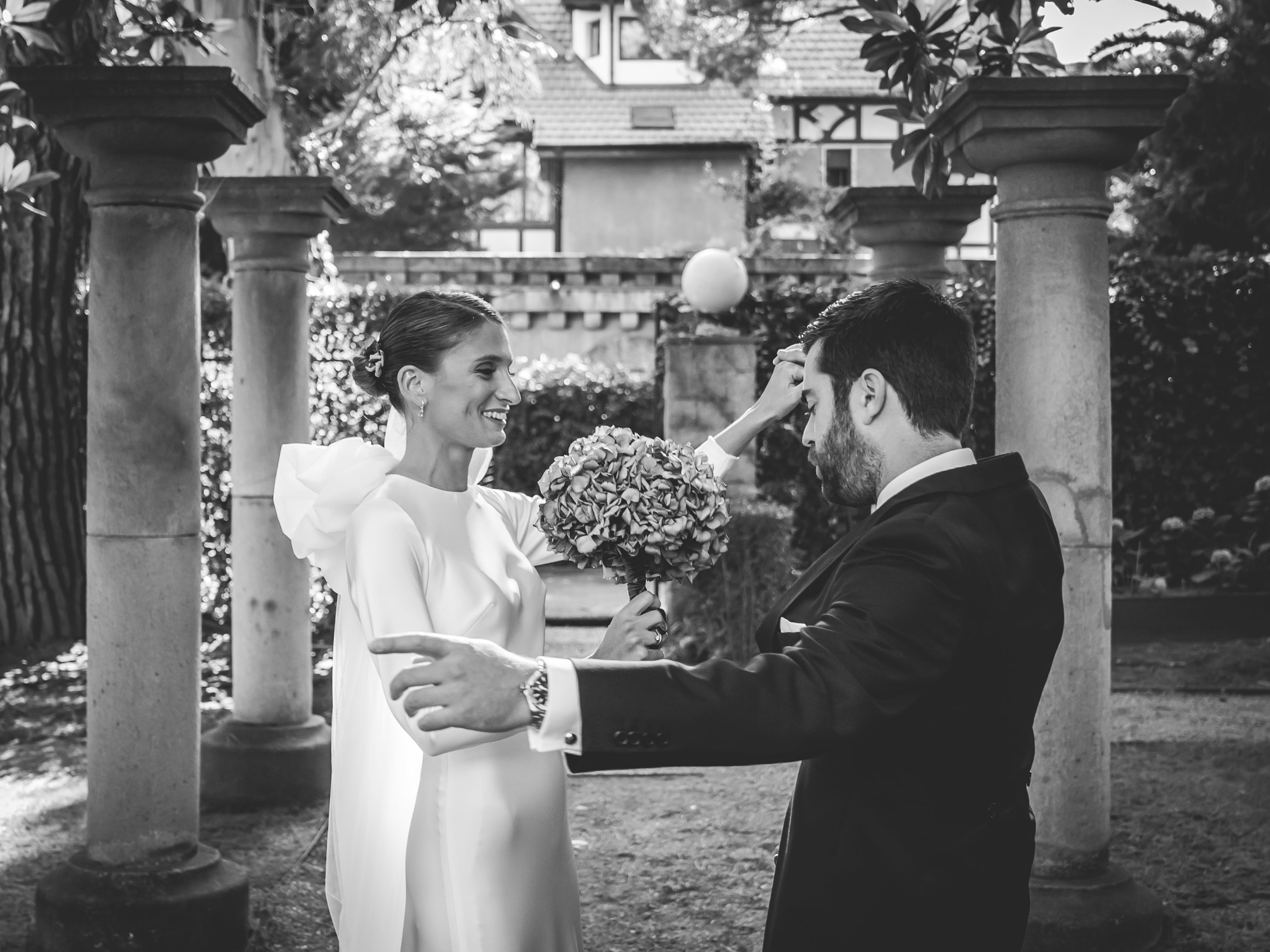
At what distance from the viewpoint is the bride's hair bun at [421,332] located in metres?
2.94

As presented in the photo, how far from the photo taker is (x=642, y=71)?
1137 inches

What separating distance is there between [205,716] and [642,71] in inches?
912

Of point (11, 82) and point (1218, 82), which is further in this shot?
point (1218, 82)

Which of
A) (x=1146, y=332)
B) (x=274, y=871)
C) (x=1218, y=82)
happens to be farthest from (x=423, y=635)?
(x=1218, y=82)

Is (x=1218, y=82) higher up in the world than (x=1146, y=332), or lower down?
higher up

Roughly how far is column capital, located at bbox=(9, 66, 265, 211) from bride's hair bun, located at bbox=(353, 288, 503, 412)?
5.57 ft

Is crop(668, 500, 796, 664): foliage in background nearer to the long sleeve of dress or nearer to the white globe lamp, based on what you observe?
the white globe lamp

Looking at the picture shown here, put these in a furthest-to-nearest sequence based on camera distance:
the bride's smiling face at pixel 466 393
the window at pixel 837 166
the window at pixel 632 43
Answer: the window at pixel 632 43, the window at pixel 837 166, the bride's smiling face at pixel 466 393

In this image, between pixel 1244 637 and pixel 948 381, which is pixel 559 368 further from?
pixel 948 381

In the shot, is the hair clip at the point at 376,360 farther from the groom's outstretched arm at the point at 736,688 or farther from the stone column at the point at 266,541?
the stone column at the point at 266,541

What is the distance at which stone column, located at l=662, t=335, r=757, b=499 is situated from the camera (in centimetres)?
945

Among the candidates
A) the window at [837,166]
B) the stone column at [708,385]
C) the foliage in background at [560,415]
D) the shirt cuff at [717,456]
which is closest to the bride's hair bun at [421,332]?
the shirt cuff at [717,456]

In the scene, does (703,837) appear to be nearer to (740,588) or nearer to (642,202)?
(740,588)

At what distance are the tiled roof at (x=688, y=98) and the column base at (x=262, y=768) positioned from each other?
68.9ft
